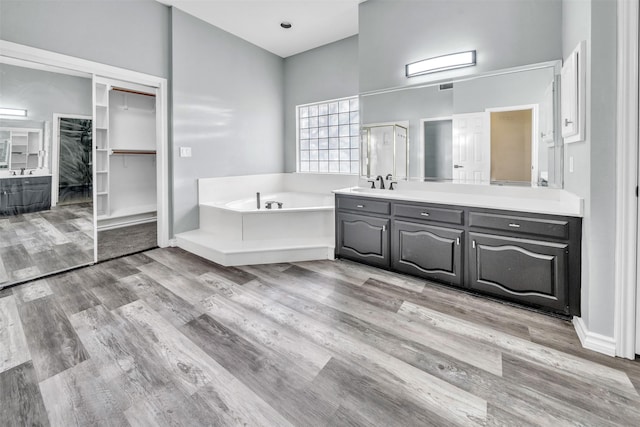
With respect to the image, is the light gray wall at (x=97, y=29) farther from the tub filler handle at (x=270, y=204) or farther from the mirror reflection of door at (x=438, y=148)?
the mirror reflection of door at (x=438, y=148)

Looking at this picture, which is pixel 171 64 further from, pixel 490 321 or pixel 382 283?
pixel 490 321

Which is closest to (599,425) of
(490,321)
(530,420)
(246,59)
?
(530,420)

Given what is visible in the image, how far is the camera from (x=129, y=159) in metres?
5.20

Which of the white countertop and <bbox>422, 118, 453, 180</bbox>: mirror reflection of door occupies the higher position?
<bbox>422, 118, 453, 180</bbox>: mirror reflection of door

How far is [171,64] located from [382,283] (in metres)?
3.69

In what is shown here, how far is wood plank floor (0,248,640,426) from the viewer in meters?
1.36

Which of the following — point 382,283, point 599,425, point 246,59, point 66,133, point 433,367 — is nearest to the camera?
point 599,425

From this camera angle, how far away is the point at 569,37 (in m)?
2.24

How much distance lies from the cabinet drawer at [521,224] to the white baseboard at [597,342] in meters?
0.61

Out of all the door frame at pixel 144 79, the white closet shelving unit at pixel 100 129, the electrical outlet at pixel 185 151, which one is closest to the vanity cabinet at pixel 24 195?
the white closet shelving unit at pixel 100 129

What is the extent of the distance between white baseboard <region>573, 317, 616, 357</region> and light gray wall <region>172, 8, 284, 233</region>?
4.20 m

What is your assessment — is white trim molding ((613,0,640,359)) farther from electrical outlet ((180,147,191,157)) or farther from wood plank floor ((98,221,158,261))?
wood plank floor ((98,221,158,261))

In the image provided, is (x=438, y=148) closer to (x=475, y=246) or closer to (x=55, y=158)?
(x=475, y=246)

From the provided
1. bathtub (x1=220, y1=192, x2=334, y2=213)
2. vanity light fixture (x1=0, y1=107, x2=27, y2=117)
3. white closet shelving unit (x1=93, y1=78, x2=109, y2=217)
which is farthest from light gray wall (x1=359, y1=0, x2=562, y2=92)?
vanity light fixture (x1=0, y1=107, x2=27, y2=117)
